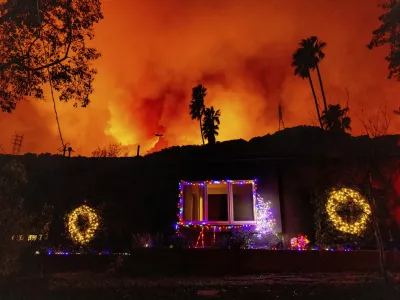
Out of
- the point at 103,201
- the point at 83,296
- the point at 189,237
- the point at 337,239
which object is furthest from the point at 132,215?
the point at 337,239

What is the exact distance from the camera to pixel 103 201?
1256cm

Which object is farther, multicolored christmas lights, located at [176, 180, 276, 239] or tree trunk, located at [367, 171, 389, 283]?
multicolored christmas lights, located at [176, 180, 276, 239]

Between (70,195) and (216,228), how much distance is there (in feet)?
19.7

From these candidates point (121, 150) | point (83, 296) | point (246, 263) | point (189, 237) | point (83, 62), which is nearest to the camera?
point (83, 296)

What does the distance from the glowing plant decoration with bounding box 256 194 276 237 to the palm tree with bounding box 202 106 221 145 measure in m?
30.1

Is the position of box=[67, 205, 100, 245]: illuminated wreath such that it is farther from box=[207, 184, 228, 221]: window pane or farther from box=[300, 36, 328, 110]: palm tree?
box=[300, 36, 328, 110]: palm tree

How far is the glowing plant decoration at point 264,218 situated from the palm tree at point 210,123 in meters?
30.1

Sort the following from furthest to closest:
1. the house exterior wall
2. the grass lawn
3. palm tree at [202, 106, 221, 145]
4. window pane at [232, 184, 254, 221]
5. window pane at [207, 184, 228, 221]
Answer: palm tree at [202, 106, 221, 145] < window pane at [207, 184, 228, 221] < window pane at [232, 184, 254, 221] < the house exterior wall < the grass lawn

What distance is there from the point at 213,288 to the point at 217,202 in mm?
6788

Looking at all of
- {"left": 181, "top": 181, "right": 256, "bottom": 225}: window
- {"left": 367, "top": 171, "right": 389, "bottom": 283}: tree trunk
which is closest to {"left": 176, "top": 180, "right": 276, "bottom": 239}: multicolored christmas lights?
{"left": 181, "top": 181, "right": 256, "bottom": 225}: window

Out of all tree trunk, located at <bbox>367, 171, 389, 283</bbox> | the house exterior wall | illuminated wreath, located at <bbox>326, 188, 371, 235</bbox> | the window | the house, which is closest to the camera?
tree trunk, located at <bbox>367, 171, 389, 283</bbox>

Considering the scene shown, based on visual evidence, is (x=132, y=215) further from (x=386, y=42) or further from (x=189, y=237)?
(x=386, y=42)

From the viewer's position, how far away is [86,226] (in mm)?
11664

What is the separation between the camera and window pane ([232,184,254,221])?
12.3m
